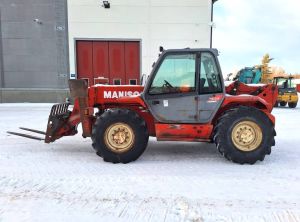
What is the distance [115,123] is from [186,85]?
139 cm

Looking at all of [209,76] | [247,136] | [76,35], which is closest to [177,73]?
[209,76]

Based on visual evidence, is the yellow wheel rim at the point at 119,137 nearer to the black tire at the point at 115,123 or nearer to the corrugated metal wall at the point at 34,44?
the black tire at the point at 115,123

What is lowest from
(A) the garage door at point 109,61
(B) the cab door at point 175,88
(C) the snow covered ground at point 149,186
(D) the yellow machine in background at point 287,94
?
(C) the snow covered ground at point 149,186

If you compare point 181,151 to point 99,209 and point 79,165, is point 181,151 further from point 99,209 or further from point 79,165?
point 99,209

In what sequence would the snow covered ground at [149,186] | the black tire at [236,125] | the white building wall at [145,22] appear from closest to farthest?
the snow covered ground at [149,186] → the black tire at [236,125] → the white building wall at [145,22]

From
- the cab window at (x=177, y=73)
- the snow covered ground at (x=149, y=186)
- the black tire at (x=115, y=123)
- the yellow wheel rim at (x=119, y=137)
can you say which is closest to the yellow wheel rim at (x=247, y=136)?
the snow covered ground at (x=149, y=186)

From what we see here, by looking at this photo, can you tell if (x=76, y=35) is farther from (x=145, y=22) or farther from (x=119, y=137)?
(x=119, y=137)

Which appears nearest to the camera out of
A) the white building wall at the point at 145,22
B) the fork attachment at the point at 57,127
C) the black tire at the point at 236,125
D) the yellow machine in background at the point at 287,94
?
the black tire at the point at 236,125

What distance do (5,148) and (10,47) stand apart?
13.1m

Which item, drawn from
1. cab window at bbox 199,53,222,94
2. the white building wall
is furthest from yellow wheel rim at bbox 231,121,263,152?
the white building wall

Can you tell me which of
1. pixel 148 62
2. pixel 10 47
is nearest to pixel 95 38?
pixel 148 62

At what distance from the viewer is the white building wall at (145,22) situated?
17.5m

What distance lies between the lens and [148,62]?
18188 mm

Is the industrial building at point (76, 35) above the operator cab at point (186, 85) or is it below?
above
